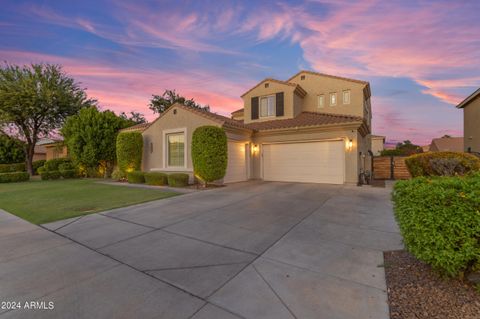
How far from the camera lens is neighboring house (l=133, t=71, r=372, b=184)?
11206 millimetres

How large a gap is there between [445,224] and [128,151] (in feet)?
49.1

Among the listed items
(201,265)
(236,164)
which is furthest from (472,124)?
(201,265)

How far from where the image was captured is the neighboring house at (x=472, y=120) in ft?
48.7

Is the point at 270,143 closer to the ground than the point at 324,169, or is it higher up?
higher up

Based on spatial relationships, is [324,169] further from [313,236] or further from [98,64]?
[98,64]

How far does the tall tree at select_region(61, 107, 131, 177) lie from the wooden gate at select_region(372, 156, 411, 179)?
19827 mm

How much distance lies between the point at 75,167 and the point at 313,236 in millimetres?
20763

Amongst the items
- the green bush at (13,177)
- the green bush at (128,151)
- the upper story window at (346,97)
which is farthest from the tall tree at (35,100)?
the upper story window at (346,97)

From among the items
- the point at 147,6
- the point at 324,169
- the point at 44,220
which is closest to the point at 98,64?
the point at 147,6

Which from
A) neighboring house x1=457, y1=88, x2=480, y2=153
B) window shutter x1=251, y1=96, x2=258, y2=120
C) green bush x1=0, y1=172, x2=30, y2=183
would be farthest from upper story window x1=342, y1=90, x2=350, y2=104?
green bush x1=0, y1=172, x2=30, y2=183

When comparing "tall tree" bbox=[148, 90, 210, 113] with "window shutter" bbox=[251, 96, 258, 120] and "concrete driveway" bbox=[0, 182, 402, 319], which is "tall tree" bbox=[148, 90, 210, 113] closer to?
"window shutter" bbox=[251, 96, 258, 120]

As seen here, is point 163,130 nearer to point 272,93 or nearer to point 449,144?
point 272,93

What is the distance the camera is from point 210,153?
10.2 metres

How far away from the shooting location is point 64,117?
2052cm
